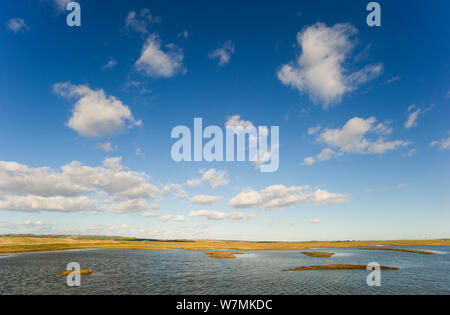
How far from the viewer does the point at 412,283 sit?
4469 centimetres
